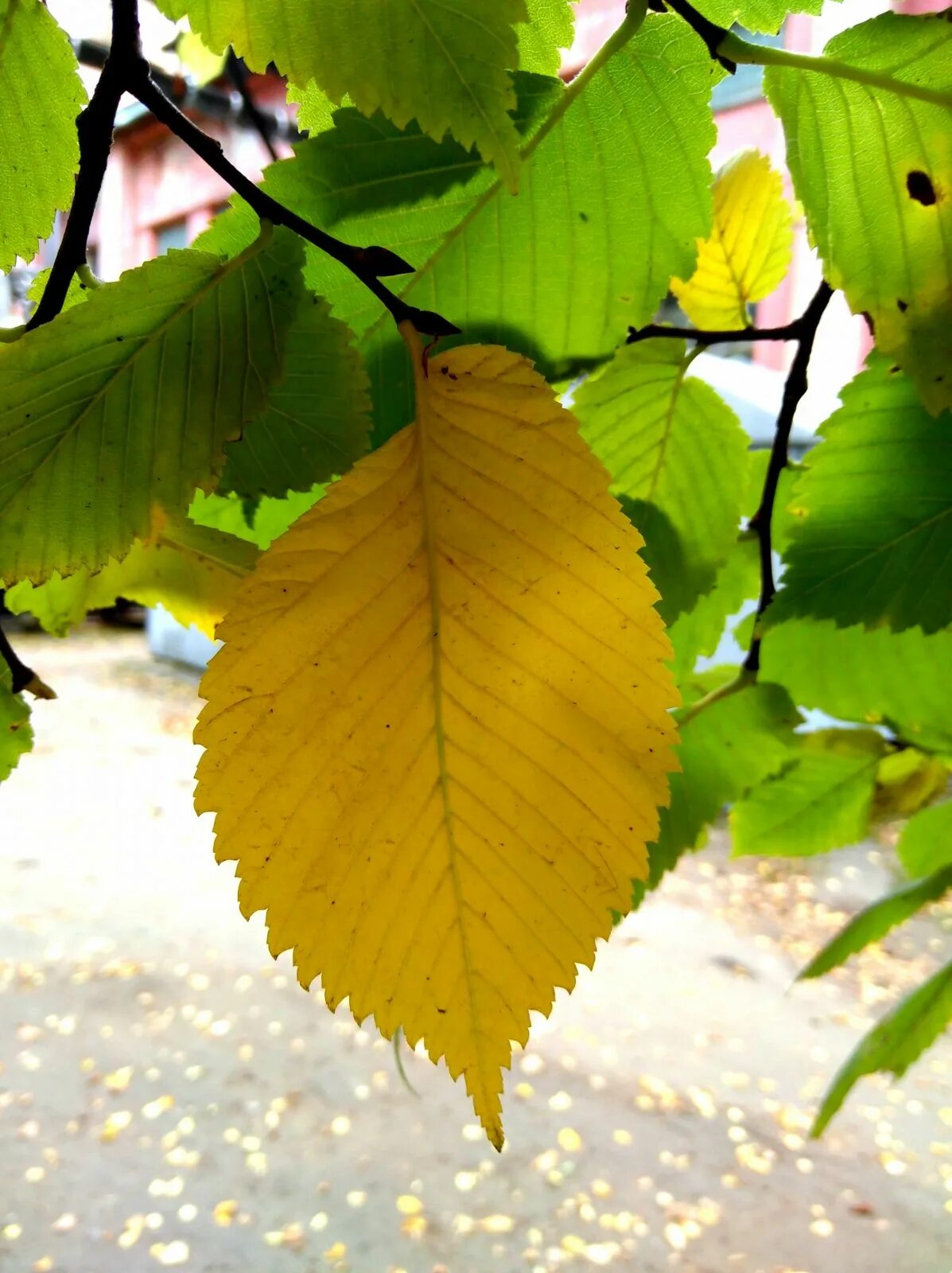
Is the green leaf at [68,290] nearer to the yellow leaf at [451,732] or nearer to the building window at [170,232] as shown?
the yellow leaf at [451,732]

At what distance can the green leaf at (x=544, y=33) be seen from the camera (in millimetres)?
173

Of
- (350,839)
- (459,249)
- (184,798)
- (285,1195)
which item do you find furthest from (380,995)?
(184,798)

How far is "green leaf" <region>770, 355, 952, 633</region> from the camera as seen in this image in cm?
23

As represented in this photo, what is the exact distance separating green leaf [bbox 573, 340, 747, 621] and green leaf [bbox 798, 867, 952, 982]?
0.19 meters

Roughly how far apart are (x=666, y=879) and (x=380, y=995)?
5.73 feet

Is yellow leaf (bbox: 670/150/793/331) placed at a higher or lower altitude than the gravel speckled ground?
higher

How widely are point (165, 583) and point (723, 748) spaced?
0.54 feet

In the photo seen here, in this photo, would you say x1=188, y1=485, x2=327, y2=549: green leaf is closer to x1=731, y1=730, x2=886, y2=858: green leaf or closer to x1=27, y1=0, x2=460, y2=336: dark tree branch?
x1=27, y1=0, x2=460, y2=336: dark tree branch

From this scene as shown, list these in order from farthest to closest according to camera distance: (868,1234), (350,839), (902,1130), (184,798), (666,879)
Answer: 1. (184,798)
2. (666,879)
3. (902,1130)
4. (868,1234)
5. (350,839)

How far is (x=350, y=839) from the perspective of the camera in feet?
0.38

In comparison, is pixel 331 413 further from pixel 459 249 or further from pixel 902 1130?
pixel 902 1130

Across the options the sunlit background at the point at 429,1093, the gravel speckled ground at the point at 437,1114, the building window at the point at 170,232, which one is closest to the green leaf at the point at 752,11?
the sunlit background at the point at 429,1093

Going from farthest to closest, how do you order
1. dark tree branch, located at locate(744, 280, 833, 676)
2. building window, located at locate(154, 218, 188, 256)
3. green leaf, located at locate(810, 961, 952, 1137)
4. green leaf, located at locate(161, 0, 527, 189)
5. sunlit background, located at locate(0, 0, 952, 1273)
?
building window, located at locate(154, 218, 188, 256) < sunlit background, located at locate(0, 0, 952, 1273) < green leaf, located at locate(810, 961, 952, 1137) < dark tree branch, located at locate(744, 280, 833, 676) < green leaf, located at locate(161, 0, 527, 189)

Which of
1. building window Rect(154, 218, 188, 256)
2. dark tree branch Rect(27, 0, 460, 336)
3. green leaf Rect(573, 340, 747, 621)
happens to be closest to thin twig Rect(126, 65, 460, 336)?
dark tree branch Rect(27, 0, 460, 336)
